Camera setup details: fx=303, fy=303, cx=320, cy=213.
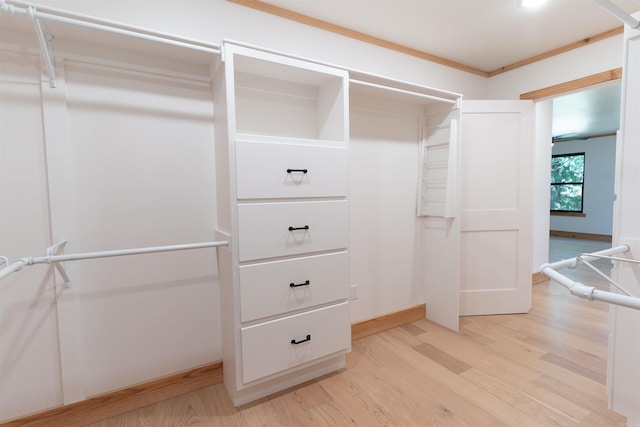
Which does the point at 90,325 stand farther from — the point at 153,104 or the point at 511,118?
the point at 511,118

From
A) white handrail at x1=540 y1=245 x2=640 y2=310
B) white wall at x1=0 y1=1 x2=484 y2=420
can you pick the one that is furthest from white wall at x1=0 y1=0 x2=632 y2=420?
white handrail at x1=540 y1=245 x2=640 y2=310

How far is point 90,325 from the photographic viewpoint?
1.52m

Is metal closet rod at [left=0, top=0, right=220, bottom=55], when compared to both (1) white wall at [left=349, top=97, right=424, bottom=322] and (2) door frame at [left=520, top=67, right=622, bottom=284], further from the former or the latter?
(2) door frame at [left=520, top=67, right=622, bottom=284]

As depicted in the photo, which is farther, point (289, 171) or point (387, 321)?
point (387, 321)

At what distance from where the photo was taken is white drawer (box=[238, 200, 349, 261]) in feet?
4.98

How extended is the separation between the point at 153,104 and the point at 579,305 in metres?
3.83

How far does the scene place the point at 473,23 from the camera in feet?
6.87

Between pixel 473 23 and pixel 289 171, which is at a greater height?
pixel 473 23

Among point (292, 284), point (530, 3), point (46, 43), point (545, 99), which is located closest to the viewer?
point (46, 43)

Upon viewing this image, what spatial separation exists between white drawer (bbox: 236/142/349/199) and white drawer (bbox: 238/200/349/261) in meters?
0.07

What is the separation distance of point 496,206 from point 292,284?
2004 millimetres

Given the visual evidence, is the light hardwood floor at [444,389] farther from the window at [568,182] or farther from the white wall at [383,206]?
the window at [568,182]

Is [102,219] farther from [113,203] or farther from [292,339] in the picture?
[292,339]

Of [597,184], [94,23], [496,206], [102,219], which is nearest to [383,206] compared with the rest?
[496,206]
